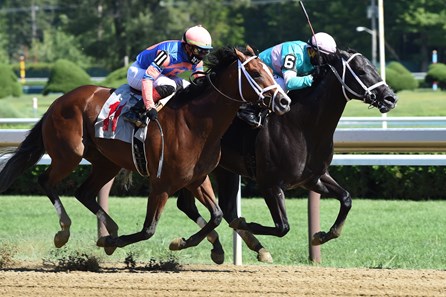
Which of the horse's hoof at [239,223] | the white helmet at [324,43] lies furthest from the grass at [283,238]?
the white helmet at [324,43]

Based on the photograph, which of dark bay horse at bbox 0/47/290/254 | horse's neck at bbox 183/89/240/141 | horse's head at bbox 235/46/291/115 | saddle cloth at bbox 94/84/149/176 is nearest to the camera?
horse's head at bbox 235/46/291/115

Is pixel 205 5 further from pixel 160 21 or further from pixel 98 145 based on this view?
pixel 98 145

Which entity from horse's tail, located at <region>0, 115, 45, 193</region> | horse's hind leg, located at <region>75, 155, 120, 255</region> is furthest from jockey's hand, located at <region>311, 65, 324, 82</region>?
horse's tail, located at <region>0, 115, 45, 193</region>

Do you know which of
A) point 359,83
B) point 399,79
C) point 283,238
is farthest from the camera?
point 399,79

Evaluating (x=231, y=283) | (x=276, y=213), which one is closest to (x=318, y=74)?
(x=276, y=213)

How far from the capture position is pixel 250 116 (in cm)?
734

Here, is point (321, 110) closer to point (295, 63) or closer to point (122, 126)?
point (295, 63)

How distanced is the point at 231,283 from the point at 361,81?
1854 mm

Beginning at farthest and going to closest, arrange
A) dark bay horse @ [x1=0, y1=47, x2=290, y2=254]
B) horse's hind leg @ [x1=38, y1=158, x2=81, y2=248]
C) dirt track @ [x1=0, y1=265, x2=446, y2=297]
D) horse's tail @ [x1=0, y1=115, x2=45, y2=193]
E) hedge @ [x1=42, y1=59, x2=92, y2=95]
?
hedge @ [x1=42, y1=59, x2=92, y2=95], horse's tail @ [x1=0, y1=115, x2=45, y2=193], horse's hind leg @ [x1=38, y1=158, x2=81, y2=248], dark bay horse @ [x1=0, y1=47, x2=290, y2=254], dirt track @ [x1=0, y1=265, x2=446, y2=297]

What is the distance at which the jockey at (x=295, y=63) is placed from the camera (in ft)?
24.4

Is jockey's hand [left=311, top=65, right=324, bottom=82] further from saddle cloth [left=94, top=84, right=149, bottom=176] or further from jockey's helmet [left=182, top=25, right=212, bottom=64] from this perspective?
saddle cloth [left=94, top=84, right=149, bottom=176]

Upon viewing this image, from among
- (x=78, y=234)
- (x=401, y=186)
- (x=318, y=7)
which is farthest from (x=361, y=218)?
(x=318, y=7)

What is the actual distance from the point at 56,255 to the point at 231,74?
84.7 inches

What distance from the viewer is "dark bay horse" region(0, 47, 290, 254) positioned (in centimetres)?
692
